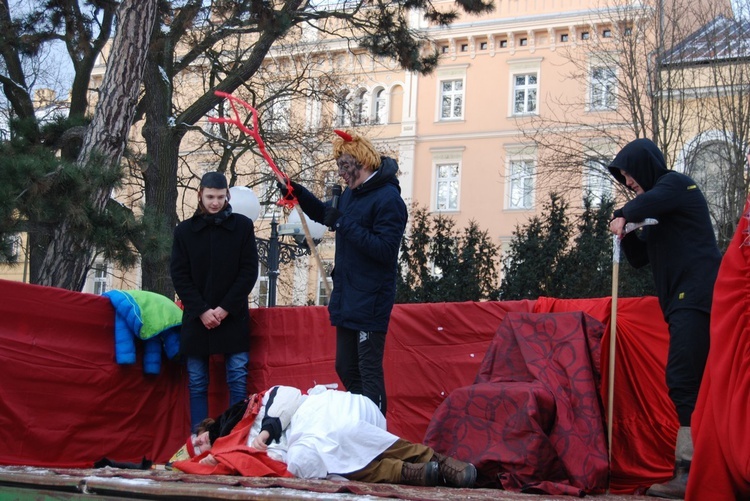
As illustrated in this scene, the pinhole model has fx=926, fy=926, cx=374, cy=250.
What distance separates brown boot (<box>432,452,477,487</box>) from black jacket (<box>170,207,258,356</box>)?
207cm

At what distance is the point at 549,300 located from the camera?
5836mm

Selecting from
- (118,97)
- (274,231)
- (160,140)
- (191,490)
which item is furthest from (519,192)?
(191,490)

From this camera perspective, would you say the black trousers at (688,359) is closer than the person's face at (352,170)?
Yes

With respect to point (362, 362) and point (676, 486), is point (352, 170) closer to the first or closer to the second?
point (362, 362)

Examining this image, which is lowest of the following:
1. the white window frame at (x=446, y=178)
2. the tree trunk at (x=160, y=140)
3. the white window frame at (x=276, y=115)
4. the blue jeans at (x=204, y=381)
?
the blue jeans at (x=204, y=381)

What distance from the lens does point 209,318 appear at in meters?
5.85

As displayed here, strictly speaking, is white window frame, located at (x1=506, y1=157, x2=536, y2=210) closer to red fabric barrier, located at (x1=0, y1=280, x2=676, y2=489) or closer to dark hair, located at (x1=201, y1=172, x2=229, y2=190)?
red fabric barrier, located at (x1=0, y1=280, x2=676, y2=489)

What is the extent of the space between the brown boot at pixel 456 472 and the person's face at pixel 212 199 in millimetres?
2477

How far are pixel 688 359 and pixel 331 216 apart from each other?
2.07 meters

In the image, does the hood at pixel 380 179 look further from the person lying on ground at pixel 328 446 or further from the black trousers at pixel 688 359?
the black trousers at pixel 688 359

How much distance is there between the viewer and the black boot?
13.3ft

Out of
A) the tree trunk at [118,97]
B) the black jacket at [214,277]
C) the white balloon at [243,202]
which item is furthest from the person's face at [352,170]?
the white balloon at [243,202]

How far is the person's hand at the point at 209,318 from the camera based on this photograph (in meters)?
5.85

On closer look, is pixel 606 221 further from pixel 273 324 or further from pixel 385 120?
pixel 385 120
